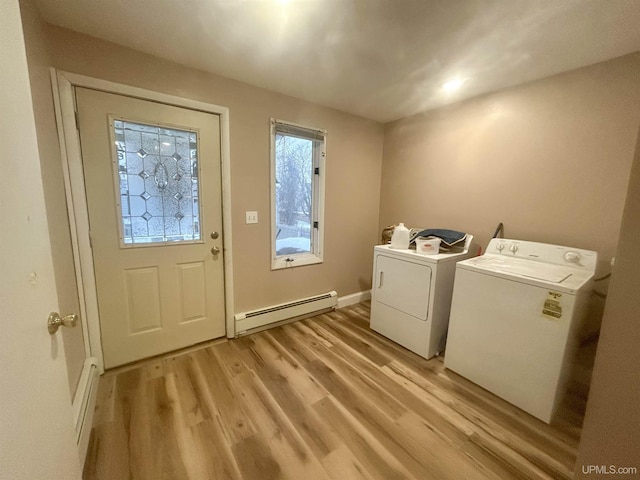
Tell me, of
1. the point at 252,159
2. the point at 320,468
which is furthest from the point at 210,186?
the point at 320,468

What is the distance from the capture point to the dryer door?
6.84 feet

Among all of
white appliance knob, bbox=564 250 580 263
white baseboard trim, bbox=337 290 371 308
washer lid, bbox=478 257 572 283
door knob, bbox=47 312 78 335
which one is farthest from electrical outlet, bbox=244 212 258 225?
white appliance knob, bbox=564 250 580 263

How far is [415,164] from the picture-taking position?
280cm

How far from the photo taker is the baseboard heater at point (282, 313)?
2355mm

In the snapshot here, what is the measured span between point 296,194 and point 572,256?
224cm

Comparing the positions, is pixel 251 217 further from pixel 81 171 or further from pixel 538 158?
pixel 538 158

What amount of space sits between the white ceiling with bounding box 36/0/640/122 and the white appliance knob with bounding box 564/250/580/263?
49.9 inches

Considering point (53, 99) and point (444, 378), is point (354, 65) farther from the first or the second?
point (444, 378)

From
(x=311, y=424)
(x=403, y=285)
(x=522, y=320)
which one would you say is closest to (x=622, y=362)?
(x=522, y=320)

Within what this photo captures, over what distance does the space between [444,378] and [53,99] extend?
311cm

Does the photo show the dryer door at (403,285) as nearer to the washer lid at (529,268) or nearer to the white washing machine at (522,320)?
the white washing machine at (522,320)

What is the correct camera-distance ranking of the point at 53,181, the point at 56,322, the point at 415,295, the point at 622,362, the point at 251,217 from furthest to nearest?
the point at 251,217
the point at 415,295
the point at 53,181
the point at 56,322
the point at 622,362

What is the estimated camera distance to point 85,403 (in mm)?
1399

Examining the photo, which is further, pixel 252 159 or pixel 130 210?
pixel 252 159
